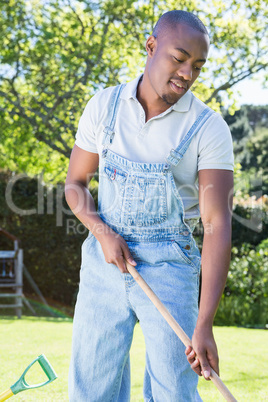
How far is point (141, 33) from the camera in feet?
28.5

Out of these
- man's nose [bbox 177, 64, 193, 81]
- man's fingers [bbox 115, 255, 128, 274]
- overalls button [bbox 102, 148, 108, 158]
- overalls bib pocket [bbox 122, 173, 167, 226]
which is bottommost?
man's fingers [bbox 115, 255, 128, 274]

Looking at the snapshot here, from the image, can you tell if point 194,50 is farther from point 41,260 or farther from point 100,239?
point 41,260

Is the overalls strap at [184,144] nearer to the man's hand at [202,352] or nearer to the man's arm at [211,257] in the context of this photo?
the man's arm at [211,257]

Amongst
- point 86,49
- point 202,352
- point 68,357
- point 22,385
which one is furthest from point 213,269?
point 86,49

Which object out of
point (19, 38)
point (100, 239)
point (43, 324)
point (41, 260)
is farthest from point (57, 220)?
point (100, 239)

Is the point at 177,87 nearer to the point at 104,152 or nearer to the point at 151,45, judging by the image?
the point at 151,45

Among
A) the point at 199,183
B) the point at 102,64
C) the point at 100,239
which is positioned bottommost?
the point at 100,239

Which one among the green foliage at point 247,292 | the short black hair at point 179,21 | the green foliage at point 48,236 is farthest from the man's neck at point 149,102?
the green foliage at point 48,236

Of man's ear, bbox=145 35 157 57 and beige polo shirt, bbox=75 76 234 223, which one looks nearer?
beige polo shirt, bbox=75 76 234 223

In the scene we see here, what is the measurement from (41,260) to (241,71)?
4.68 metres

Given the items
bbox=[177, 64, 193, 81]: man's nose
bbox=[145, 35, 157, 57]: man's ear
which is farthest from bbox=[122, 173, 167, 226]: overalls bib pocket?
bbox=[145, 35, 157, 57]: man's ear

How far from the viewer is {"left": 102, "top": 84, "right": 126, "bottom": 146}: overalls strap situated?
211 cm

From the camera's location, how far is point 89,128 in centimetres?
218

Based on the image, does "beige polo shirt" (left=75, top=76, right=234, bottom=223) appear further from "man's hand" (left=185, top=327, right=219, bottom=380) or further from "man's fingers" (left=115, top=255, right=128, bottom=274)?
"man's hand" (left=185, top=327, right=219, bottom=380)
